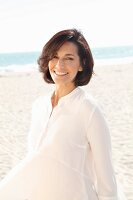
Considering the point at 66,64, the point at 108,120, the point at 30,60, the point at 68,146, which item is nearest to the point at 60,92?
the point at 66,64

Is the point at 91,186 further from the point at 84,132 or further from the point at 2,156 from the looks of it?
the point at 2,156

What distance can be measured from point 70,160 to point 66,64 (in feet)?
1.43

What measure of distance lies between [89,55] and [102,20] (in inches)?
3706

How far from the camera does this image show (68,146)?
2061mm

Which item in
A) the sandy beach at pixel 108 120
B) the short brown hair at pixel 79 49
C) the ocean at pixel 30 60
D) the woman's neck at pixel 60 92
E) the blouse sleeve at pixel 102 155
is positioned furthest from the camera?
the ocean at pixel 30 60

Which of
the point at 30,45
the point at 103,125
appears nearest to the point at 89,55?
the point at 103,125

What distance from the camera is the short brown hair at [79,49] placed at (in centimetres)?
210

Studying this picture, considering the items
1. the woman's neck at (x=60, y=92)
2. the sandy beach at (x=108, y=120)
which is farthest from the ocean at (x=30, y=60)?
the woman's neck at (x=60, y=92)

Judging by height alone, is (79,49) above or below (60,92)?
above

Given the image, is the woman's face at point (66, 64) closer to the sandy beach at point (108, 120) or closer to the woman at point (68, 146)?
the woman at point (68, 146)

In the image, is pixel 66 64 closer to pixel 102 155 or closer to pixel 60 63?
pixel 60 63

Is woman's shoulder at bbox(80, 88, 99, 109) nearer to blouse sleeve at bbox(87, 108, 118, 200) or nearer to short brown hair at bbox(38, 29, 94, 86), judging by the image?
blouse sleeve at bbox(87, 108, 118, 200)

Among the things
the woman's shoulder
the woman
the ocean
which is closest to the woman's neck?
the woman

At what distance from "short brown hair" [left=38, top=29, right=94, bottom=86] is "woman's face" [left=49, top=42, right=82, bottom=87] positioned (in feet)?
0.06
